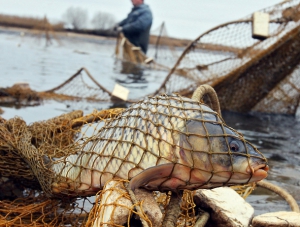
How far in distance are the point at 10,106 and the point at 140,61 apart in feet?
34.9

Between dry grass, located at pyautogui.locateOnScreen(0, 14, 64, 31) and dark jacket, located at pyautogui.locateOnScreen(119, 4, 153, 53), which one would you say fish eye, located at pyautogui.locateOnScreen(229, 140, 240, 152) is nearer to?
dark jacket, located at pyautogui.locateOnScreen(119, 4, 153, 53)

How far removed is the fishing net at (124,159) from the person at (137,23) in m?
13.9

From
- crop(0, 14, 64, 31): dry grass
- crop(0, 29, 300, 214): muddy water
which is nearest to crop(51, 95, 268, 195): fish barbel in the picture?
crop(0, 29, 300, 214): muddy water

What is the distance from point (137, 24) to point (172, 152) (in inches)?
599

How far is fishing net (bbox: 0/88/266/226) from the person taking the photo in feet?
8.01

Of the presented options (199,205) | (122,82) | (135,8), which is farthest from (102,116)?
(135,8)

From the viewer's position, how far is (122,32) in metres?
17.9

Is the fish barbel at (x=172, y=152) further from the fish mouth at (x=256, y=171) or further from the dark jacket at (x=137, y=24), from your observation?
the dark jacket at (x=137, y=24)

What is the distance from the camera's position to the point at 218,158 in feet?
7.91

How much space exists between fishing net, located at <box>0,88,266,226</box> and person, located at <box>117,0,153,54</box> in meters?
13.9

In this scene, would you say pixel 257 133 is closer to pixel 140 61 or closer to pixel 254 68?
pixel 254 68

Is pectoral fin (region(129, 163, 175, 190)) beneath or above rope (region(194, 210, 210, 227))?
above

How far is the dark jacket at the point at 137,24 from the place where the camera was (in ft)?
55.9

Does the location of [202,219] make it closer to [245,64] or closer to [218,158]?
[218,158]
